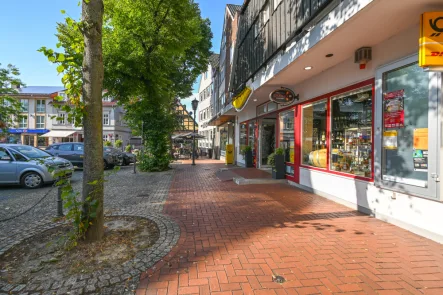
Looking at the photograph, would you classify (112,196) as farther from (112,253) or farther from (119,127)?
(119,127)

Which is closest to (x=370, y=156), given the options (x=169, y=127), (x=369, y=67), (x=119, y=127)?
(x=369, y=67)

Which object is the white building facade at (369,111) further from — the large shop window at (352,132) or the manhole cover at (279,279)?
the manhole cover at (279,279)

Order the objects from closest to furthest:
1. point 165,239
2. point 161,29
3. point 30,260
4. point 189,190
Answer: point 30,260 < point 165,239 < point 189,190 < point 161,29

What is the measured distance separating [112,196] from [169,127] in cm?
683

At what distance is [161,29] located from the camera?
11.9 metres

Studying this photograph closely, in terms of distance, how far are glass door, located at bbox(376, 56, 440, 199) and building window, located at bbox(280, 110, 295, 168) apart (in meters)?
4.01

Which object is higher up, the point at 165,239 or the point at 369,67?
the point at 369,67

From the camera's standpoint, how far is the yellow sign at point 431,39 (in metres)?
3.65

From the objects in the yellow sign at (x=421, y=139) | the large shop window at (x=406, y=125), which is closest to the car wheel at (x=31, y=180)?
the large shop window at (x=406, y=125)

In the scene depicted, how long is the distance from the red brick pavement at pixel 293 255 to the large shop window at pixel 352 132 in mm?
1169

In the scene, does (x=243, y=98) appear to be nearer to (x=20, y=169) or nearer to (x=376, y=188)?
(x=376, y=188)

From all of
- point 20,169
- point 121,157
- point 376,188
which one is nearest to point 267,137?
point 376,188

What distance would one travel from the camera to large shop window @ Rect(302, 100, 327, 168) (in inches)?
282

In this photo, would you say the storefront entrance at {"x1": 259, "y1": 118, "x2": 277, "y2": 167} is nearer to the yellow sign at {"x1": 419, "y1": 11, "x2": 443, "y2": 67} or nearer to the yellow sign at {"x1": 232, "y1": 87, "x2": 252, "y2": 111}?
the yellow sign at {"x1": 232, "y1": 87, "x2": 252, "y2": 111}
